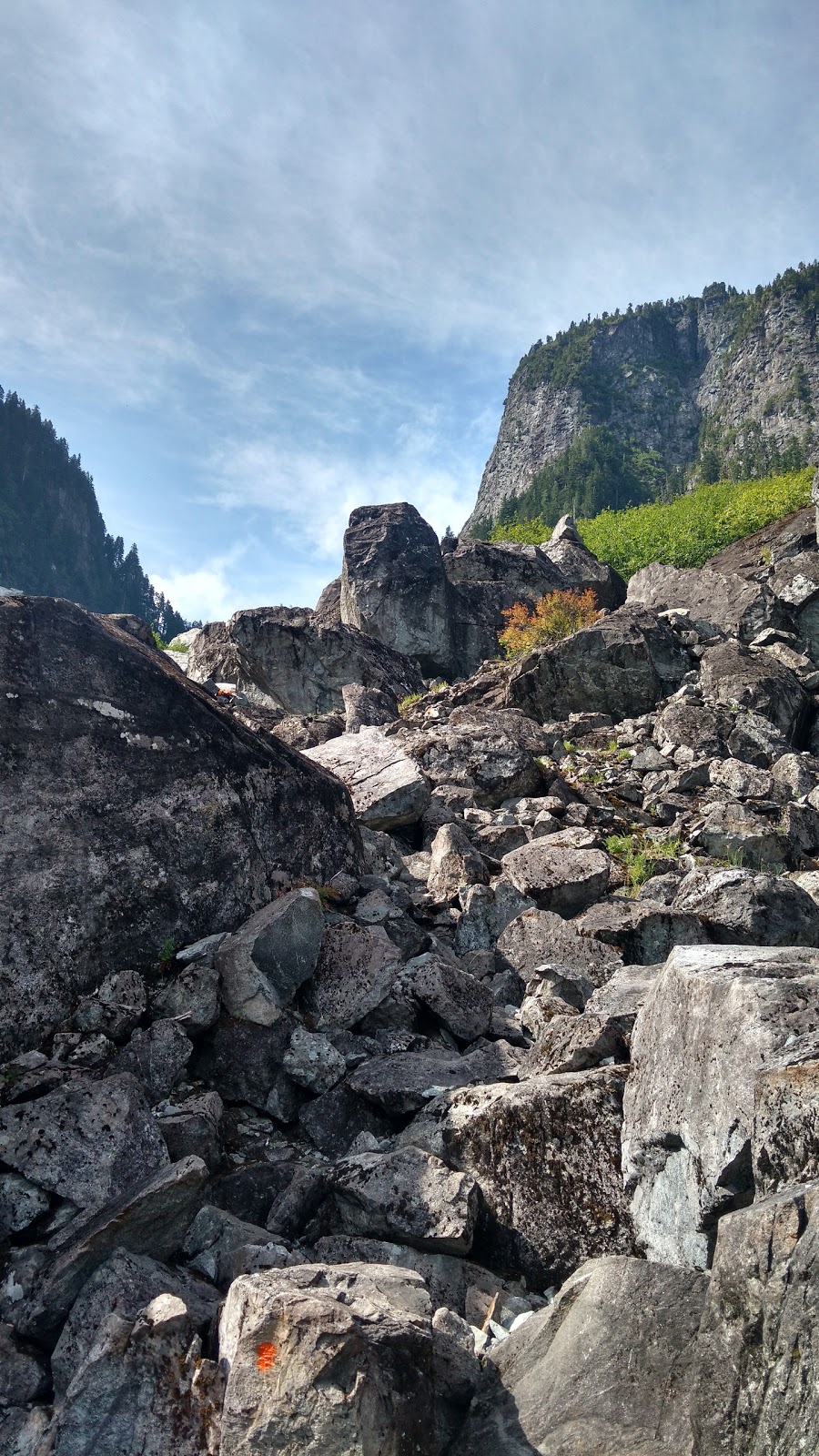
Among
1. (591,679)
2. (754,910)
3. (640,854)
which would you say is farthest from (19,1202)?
(591,679)

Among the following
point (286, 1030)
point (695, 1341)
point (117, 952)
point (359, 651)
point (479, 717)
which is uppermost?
point (359, 651)

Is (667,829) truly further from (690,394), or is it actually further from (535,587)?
(690,394)

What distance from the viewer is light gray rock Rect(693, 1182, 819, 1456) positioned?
2982 millimetres

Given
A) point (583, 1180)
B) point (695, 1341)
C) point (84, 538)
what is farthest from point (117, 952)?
point (84, 538)

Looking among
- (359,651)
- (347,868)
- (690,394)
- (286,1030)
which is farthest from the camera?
(690,394)

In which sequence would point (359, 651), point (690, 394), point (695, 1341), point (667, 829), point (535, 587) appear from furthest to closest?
point (690, 394) → point (535, 587) → point (359, 651) → point (667, 829) → point (695, 1341)

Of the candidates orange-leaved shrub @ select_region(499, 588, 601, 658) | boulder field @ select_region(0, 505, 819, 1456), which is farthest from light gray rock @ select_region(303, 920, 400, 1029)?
orange-leaved shrub @ select_region(499, 588, 601, 658)

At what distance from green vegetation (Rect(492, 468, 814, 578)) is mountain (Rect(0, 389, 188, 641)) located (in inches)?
4476

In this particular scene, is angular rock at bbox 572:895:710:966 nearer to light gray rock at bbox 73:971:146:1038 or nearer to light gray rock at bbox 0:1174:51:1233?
light gray rock at bbox 73:971:146:1038

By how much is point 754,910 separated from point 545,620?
22879mm

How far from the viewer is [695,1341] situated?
11.5 ft

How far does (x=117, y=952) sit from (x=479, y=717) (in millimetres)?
10911

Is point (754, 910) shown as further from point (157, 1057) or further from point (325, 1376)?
point (325, 1376)

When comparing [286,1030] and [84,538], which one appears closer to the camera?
[286,1030]
